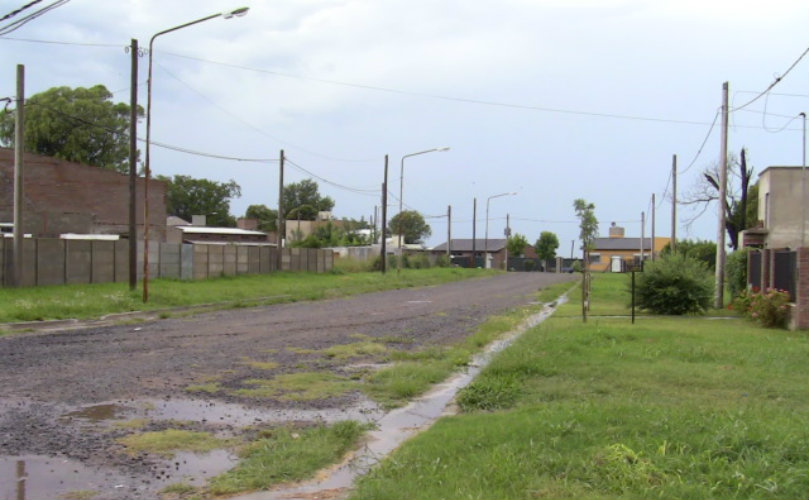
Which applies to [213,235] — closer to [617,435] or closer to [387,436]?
[387,436]

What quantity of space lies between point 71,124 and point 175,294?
42270 millimetres

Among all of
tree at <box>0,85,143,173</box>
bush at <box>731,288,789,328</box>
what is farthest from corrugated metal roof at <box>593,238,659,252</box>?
bush at <box>731,288,789,328</box>

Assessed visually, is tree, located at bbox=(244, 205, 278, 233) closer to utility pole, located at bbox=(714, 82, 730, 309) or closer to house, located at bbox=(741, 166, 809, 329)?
house, located at bbox=(741, 166, 809, 329)

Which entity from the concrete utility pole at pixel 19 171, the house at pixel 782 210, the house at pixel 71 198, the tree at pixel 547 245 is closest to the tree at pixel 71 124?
the house at pixel 71 198

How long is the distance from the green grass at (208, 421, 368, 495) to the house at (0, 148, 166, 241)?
4506 cm

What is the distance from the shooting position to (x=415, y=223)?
127875mm

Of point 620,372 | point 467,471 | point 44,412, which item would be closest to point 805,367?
point 620,372

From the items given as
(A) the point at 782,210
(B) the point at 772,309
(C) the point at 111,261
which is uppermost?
(A) the point at 782,210

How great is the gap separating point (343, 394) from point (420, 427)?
1.99 meters

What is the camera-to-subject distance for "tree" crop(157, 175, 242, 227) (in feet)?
343

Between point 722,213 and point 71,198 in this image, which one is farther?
point 71,198

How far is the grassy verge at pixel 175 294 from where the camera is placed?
69.4 ft

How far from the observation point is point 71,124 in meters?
62.8

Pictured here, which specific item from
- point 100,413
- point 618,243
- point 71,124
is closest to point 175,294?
point 100,413
